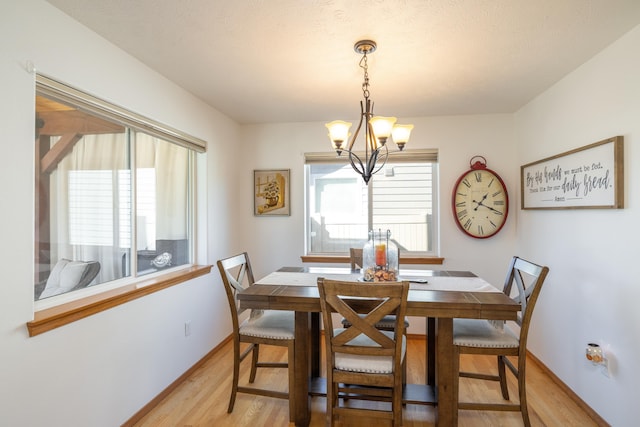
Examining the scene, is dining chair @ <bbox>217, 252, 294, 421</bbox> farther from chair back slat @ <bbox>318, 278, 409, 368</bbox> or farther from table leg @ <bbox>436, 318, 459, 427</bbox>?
table leg @ <bbox>436, 318, 459, 427</bbox>

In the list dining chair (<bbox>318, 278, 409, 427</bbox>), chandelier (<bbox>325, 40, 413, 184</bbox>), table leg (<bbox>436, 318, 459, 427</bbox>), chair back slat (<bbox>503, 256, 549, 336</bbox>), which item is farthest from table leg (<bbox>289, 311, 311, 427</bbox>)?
chair back slat (<bbox>503, 256, 549, 336</bbox>)

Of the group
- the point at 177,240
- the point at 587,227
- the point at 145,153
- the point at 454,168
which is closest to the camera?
the point at 587,227

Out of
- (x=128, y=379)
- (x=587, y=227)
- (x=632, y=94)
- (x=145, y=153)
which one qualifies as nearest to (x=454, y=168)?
(x=587, y=227)

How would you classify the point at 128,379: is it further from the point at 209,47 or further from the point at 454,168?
the point at 454,168

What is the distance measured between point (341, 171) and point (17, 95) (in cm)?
271

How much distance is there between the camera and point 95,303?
71.4 inches

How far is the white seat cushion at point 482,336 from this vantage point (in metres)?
1.97

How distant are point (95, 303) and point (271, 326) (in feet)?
3.23

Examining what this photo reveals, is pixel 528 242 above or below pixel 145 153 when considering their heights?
below

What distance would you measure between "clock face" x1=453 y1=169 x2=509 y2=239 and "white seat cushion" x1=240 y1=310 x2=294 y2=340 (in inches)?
79.9

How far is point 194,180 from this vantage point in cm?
305

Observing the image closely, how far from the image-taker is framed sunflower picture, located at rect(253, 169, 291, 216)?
3691mm

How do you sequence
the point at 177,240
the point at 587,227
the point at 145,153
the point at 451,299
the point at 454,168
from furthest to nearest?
the point at 454,168 → the point at 177,240 → the point at 145,153 → the point at 587,227 → the point at 451,299

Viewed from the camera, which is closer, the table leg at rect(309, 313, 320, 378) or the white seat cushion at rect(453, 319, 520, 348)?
the white seat cushion at rect(453, 319, 520, 348)
